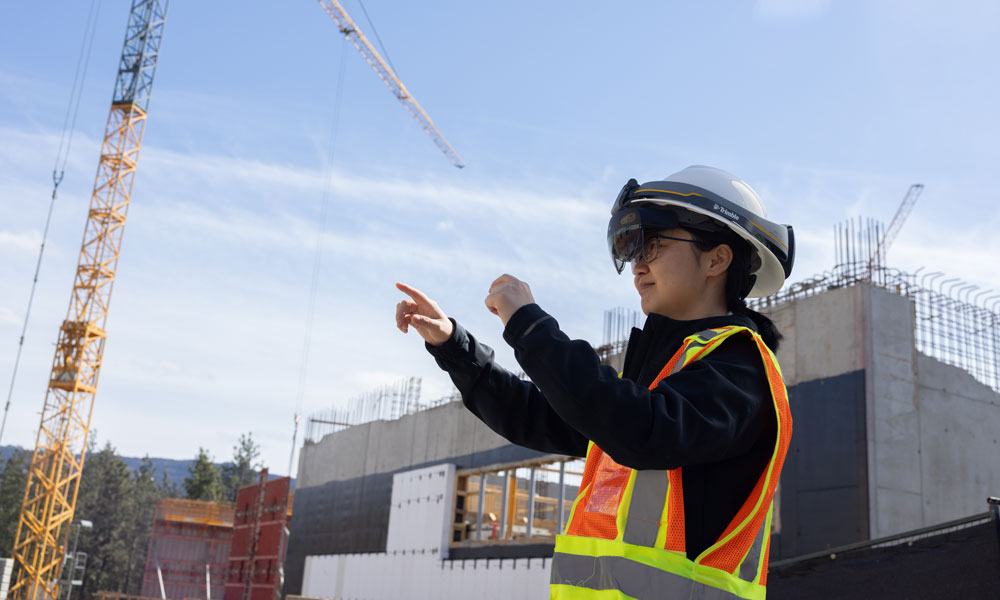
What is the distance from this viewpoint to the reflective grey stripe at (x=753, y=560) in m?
1.75

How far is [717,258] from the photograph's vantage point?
2.14 m

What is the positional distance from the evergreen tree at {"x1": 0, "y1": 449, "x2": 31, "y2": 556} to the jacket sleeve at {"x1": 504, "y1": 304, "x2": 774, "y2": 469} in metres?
85.1

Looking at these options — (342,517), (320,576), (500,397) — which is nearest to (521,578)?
(342,517)

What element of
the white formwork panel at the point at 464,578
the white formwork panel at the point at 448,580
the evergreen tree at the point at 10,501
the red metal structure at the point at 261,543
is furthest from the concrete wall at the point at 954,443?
the evergreen tree at the point at 10,501

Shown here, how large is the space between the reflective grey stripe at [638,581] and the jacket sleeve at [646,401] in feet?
0.65

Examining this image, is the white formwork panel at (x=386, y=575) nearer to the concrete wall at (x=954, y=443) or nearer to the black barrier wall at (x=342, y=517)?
the black barrier wall at (x=342, y=517)

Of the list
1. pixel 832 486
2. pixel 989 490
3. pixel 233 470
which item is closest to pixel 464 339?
pixel 832 486

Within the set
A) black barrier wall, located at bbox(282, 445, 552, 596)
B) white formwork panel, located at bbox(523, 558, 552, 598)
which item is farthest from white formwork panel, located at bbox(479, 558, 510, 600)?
black barrier wall, located at bbox(282, 445, 552, 596)

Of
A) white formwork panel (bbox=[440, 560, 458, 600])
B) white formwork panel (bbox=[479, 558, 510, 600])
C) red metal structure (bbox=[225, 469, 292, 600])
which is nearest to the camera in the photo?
white formwork panel (bbox=[479, 558, 510, 600])

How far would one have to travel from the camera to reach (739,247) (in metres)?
2.18

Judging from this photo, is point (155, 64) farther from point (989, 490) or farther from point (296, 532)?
point (989, 490)

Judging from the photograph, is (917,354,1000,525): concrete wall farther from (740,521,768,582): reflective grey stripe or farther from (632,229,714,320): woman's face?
(740,521,768,582): reflective grey stripe

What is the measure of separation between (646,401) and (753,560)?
42cm

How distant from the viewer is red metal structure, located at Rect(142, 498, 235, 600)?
4919cm
